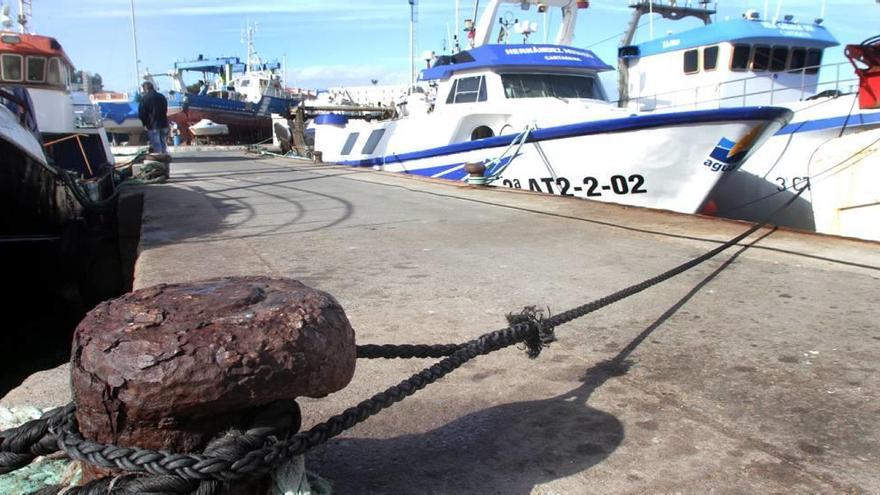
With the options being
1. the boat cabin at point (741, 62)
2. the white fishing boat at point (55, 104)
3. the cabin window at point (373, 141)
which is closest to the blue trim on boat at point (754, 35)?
the boat cabin at point (741, 62)

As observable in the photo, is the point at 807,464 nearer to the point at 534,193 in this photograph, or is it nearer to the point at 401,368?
the point at 401,368

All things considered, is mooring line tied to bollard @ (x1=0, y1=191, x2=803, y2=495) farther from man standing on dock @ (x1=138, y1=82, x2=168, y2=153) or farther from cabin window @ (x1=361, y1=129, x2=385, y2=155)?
man standing on dock @ (x1=138, y1=82, x2=168, y2=153)

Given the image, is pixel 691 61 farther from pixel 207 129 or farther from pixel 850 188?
pixel 207 129

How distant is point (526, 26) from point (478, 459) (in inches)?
547

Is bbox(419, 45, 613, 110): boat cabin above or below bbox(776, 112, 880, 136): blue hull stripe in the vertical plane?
above

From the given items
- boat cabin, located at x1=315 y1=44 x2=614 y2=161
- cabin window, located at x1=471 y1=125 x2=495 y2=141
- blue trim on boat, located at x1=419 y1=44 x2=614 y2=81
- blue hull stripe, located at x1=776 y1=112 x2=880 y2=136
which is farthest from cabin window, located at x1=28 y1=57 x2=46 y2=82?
blue hull stripe, located at x1=776 y1=112 x2=880 y2=136

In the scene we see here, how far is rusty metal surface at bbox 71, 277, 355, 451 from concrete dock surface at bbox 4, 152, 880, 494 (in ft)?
2.25

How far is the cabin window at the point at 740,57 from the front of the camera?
1388cm

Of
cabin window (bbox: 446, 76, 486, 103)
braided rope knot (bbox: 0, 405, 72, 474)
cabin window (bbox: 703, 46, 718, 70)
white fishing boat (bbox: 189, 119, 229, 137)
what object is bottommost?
white fishing boat (bbox: 189, 119, 229, 137)

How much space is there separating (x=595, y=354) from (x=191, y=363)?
215 centimetres

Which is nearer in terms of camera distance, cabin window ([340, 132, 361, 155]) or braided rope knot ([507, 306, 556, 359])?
braided rope knot ([507, 306, 556, 359])

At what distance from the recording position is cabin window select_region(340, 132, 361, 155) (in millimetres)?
16998

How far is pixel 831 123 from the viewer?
10102 millimetres

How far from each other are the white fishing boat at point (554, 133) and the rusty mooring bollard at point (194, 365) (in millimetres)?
7997
